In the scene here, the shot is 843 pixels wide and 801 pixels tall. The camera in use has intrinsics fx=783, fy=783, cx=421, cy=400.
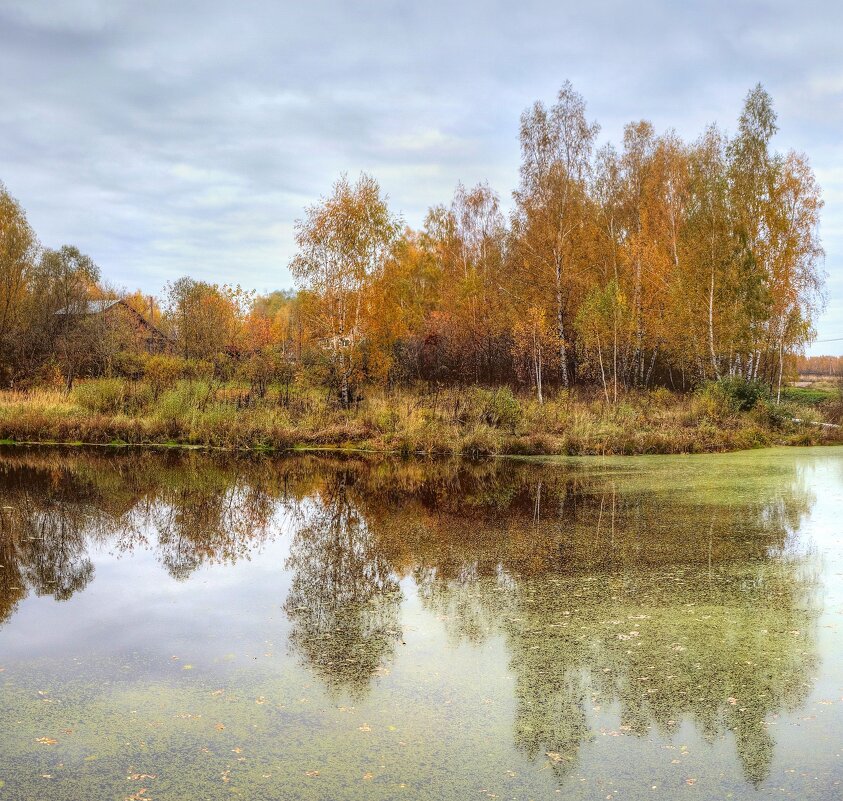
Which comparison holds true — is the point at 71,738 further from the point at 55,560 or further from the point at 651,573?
the point at 651,573

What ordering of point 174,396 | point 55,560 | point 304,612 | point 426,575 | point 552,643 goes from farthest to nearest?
point 174,396 → point 55,560 → point 426,575 → point 304,612 → point 552,643

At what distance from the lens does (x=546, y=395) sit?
76.4 ft

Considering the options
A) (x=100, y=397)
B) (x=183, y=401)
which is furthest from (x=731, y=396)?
(x=100, y=397)

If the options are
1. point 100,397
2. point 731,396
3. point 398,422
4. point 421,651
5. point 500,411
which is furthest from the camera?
point 731,396

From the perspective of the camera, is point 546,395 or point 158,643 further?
point 546,395

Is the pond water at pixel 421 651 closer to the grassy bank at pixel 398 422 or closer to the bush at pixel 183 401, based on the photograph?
the grassy bank at pixel 398 422

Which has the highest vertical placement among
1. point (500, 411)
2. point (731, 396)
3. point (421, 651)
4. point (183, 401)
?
point (731, 396)

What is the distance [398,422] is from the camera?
16.5 m

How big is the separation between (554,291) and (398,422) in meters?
10.9

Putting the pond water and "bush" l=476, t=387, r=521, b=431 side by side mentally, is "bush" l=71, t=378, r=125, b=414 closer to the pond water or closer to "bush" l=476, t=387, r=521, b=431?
"bush" l=476, t=387, r=521, b=431

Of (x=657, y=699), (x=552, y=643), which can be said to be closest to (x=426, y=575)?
(x=552, y=643)

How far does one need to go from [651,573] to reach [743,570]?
812 mm

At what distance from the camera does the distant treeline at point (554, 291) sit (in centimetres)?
2192

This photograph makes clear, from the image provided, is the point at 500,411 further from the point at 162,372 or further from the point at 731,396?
the point at 162,372
